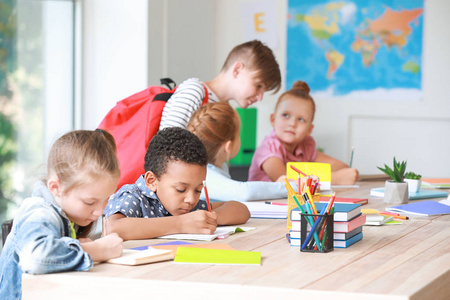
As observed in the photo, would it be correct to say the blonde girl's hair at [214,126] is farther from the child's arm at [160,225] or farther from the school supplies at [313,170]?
the child's arm at [160,225]

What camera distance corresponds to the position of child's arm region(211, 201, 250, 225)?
68.8 inches

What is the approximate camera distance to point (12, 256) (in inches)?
48.7

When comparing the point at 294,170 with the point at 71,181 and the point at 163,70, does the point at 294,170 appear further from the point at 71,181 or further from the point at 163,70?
the point at 163,70

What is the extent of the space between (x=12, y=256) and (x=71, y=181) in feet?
0.60

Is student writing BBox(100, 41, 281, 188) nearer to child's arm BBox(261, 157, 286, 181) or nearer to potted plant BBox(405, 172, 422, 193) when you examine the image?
child's arm BBox(261, 157, 286, 181)

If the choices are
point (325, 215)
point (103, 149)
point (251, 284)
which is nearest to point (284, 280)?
point (251, 284)

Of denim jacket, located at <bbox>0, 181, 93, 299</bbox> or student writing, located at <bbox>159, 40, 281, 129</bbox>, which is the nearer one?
denim jacket, located at <bbox>0, 181, 93, 299</bbox>

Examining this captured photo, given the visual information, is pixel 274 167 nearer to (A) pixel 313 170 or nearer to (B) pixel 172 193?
(A) pixel 313 170

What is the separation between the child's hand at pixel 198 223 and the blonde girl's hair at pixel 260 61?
1161 mm

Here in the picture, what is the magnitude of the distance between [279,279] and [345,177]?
5.85ft

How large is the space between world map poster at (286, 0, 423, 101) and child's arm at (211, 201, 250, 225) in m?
2.54

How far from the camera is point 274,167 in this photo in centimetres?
292

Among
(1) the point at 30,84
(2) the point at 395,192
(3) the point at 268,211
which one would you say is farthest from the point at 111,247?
(1) the point at 30,84

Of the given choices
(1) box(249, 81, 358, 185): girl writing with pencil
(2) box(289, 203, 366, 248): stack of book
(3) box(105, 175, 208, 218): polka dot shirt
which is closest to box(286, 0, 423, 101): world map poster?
(1) box(249, 81, 358, 185): girl writing with pencil
